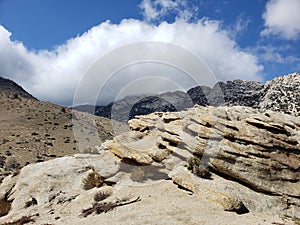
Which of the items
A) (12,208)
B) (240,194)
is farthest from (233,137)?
(12,208)

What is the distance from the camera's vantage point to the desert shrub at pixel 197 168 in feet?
70.5

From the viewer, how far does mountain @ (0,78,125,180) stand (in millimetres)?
58594

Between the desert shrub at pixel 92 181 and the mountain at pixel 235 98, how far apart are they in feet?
58.9

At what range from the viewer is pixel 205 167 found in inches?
870

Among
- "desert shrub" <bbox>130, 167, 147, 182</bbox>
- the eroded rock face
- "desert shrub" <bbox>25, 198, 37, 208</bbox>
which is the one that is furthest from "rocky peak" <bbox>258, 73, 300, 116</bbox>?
"desert shrub" <bbox>25, 198, 37, 208</bbox>

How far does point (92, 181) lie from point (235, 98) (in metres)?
41.1

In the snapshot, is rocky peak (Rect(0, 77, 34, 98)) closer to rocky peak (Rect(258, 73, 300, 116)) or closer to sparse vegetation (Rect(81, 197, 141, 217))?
rocky peak (Rect(258, 73, 300, 116))

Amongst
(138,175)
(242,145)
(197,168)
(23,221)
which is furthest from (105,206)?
(242,145)

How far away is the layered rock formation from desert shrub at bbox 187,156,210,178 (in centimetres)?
15

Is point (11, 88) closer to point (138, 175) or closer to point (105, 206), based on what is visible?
point (138, 175)

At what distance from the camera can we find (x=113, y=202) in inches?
816

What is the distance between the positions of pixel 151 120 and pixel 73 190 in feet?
36.4

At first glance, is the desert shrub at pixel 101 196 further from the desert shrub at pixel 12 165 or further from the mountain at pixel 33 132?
the desert shrub at pixel 12 165

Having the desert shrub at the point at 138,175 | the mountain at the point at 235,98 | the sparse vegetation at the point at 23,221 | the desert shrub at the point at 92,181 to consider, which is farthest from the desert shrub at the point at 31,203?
the mountain at the point at 235,98
